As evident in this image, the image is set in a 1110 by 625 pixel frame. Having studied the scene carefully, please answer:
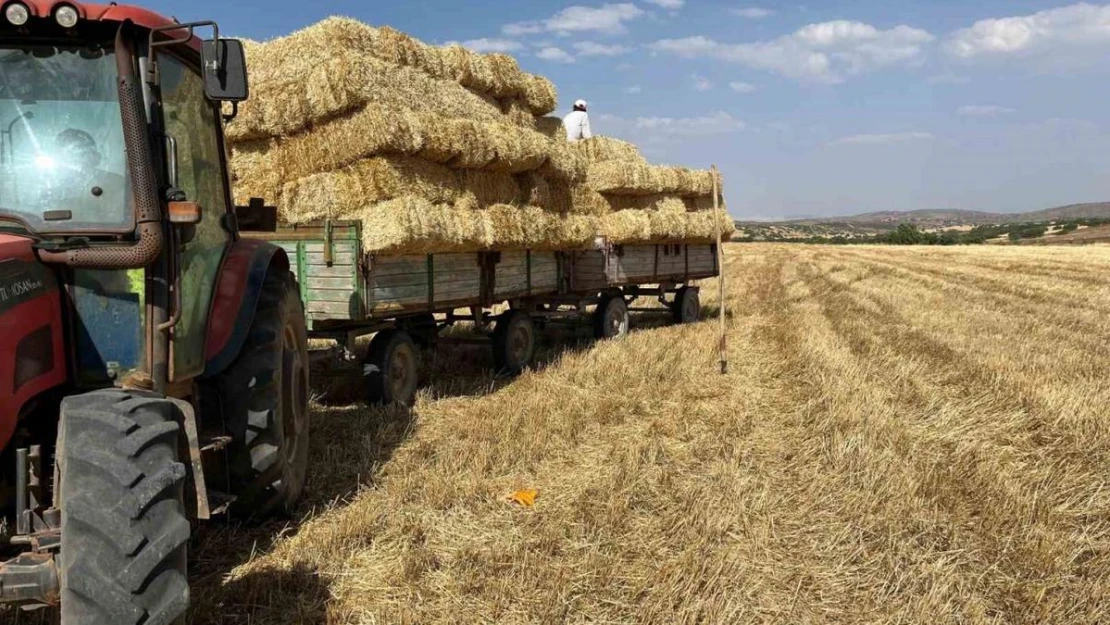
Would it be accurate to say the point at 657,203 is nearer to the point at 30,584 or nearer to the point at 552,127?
the point at 552,127

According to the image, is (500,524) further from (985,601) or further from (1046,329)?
(1046,329)

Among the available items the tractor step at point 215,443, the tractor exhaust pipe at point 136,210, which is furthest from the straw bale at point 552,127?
the tractor exhaust pipe at point 136,210

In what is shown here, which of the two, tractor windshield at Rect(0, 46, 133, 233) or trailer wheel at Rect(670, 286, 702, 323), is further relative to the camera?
trailer wheel at Rect(670, 286, 702, 323)

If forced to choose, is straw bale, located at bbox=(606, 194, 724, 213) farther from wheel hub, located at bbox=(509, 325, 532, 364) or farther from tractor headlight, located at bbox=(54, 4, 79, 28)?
tractor headlight, located at bbox=(54, 4, 79, 28)

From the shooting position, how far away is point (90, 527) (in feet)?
7.82

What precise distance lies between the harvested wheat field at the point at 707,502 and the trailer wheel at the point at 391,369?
0.24 meters

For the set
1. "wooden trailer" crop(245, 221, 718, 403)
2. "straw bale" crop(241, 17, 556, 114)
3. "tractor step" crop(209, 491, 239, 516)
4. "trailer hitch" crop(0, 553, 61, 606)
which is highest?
"straw bale" crop(241, 17, 556, 114)

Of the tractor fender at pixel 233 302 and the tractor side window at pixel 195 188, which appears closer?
the tractor side window at pixel 195 188

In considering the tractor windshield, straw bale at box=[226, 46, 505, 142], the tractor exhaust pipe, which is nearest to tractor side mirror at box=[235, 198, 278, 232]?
the tractor windshield

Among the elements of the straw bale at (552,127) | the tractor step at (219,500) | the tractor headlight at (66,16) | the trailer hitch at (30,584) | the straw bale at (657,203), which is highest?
the straw bale at (552,127)

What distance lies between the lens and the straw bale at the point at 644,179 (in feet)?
36.9

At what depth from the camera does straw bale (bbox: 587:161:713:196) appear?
11.2 m

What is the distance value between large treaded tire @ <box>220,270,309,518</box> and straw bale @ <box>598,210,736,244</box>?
6734 millimetres

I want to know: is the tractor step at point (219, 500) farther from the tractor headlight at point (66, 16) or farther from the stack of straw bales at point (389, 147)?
the stack of straw bales at point (389, 147)
